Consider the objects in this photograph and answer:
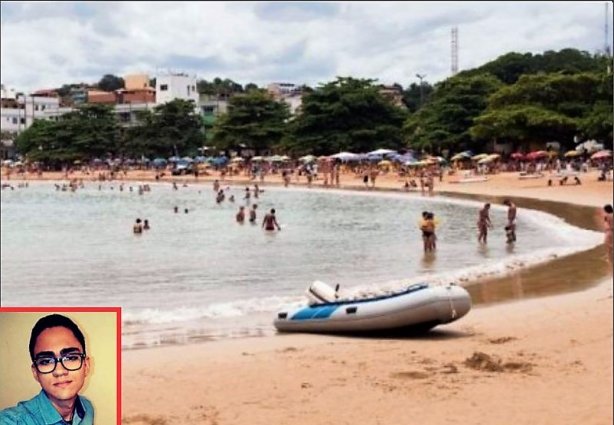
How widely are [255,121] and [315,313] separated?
2714 inches

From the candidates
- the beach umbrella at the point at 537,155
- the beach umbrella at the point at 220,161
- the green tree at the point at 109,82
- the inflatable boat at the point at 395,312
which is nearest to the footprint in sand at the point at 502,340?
the inflatable boat at the point at 395,312

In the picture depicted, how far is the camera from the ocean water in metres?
13.1

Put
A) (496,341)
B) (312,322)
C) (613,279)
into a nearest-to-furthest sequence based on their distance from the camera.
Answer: (496,341)
(312,322)
(613,279)

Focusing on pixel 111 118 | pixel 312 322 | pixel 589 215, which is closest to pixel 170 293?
pixel 312 322

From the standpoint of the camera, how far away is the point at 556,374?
24.0 ft

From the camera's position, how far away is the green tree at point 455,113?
201ft

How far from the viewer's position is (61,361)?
2.00m

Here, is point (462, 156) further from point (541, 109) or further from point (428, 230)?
point (428, 230)

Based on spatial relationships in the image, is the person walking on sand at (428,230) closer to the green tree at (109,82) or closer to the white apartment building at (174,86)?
the white apartment building at (174,86)

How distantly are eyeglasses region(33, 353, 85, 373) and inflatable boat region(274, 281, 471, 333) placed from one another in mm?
7728

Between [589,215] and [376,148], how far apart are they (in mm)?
40385

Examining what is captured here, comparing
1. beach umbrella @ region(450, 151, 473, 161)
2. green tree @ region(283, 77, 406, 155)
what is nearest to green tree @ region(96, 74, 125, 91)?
green tree @ region(283, 77, 406, 155)

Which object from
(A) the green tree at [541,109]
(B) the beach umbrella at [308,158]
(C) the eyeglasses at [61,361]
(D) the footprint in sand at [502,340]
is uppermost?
(A) the green tree at [541,109]

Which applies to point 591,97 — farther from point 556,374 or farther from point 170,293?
point 556,374
